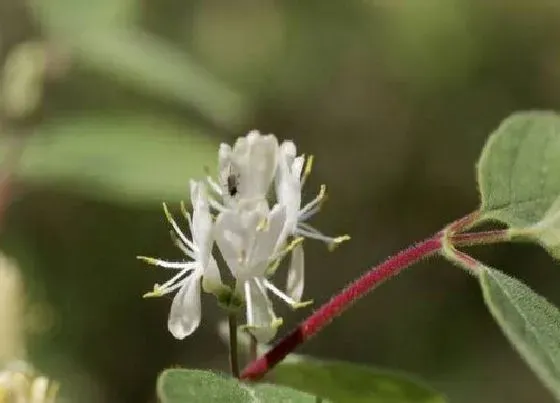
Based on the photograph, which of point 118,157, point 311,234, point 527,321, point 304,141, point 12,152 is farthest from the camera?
point 304,141

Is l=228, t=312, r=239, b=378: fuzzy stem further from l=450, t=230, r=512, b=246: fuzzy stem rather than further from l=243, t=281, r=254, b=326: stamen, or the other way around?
l=450, t=230, r=512, b=246: fuzzy stem

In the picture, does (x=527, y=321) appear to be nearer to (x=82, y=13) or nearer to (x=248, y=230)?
(x=248, y=230)

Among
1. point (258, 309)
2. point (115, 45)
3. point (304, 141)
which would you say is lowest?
point (258, 309)

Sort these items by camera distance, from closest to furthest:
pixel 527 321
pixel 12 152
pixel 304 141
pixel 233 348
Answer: pixel 527 321, pixel 233 348, pixel 12 152, pixel 304 141

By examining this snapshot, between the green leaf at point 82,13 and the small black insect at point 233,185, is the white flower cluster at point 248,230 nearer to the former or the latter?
the small black insect at point 233,185

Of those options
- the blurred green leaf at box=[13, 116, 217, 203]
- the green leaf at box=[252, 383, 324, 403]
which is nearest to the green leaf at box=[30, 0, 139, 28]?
the blurred green leaf at box=[13, 116, 217, 203]

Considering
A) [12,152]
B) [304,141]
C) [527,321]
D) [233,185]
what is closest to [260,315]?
[233,185]

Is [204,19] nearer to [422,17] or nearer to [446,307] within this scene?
[422,17]
